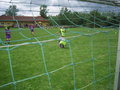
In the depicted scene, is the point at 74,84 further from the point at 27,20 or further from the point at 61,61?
the point at 27,20

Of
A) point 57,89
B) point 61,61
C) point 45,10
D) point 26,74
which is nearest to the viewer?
point 57,89

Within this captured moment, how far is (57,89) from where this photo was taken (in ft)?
9.65

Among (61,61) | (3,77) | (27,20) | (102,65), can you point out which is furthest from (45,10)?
(102,65)

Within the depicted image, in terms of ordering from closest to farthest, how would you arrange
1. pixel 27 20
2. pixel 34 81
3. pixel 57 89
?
pixel 57 89 → pixel 34 81 → pixel 27 20

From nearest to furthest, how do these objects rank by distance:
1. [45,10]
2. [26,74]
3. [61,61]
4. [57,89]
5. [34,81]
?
[57,89] < [34,81] < [26,74] < [45,10] < [61,61]

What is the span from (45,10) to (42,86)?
2083 mm

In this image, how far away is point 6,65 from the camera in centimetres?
431

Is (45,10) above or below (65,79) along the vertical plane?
above

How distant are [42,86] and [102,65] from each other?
2097 mm

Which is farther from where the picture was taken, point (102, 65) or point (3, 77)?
point (102, 65)

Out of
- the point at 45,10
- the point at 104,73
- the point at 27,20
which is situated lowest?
the point at 104,73

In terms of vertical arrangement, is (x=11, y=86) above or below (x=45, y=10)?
below

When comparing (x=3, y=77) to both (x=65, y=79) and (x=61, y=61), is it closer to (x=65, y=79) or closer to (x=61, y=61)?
(x=65, y=79)

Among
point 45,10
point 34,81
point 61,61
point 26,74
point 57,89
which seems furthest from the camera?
point 61,61
